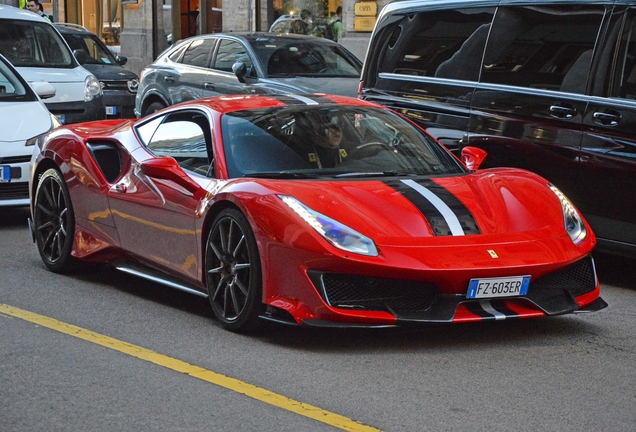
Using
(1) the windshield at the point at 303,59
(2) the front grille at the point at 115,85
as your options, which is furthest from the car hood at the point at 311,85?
(2) the front grille at the point at 115,85

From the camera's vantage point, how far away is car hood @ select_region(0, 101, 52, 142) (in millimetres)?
10273

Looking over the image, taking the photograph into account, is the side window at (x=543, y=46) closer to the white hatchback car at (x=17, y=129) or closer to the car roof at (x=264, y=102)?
the car roof at (x=264, y=102)

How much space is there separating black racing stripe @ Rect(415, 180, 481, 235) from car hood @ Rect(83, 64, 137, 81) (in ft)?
44.8

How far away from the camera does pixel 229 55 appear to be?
47.1ft

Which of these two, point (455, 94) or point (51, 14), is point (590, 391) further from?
point (51, 14)

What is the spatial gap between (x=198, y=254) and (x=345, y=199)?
3.11 ft

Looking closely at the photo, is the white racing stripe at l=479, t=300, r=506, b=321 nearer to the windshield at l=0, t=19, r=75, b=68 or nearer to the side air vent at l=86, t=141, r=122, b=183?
the side air vent at l=86, t=141, r=122, b=183

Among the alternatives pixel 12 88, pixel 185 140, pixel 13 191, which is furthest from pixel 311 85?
pixel 185 140

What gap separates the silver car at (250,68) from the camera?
13.4m

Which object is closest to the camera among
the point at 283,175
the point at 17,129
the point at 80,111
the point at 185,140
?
the point at 283,175

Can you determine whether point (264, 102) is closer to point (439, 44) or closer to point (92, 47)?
point (439, 44)

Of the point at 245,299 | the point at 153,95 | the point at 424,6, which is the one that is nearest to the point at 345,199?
the point at 245,299

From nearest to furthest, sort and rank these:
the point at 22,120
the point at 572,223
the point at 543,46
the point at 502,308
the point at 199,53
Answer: the point at 502,308 < the point at 572,223 < the point at 543,46 < the point at 22,120 < the point at 199,53

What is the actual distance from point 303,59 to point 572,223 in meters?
8.15
